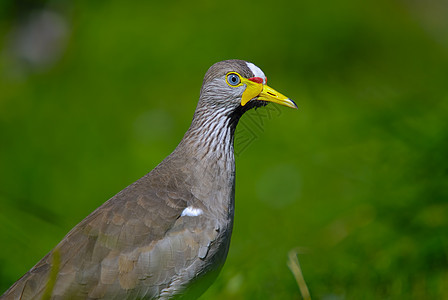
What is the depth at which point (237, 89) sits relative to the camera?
336 cm

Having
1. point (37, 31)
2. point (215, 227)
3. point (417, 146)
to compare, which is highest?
point (37, 31)

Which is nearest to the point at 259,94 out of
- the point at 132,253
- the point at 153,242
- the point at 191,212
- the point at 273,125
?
the point at 191,212

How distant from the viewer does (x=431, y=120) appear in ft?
13.7

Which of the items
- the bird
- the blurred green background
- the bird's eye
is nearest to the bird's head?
the bird's eye

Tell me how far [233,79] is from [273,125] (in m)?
4.07

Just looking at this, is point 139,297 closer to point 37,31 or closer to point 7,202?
point 7,202

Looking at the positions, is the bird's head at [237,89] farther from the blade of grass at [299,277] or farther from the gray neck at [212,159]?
the blade of grass at [299,277]

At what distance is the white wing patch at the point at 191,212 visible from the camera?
3077 mm

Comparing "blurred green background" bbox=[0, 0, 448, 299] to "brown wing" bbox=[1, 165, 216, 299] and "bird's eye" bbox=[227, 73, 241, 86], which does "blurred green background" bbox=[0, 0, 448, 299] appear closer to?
"bird's eye" bbox=[227, 73, 241, 86]

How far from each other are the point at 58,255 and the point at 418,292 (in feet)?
6.98

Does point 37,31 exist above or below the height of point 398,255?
above

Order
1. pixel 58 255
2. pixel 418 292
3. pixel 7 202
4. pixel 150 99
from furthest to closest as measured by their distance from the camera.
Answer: pixel 150 99 → pixel 418 292 → pixel 7 202 → pixel 58 255

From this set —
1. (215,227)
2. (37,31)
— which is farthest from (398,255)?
(37,31)

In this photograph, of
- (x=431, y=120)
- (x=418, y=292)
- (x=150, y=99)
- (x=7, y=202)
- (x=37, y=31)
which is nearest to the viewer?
(x=7, y=202)
